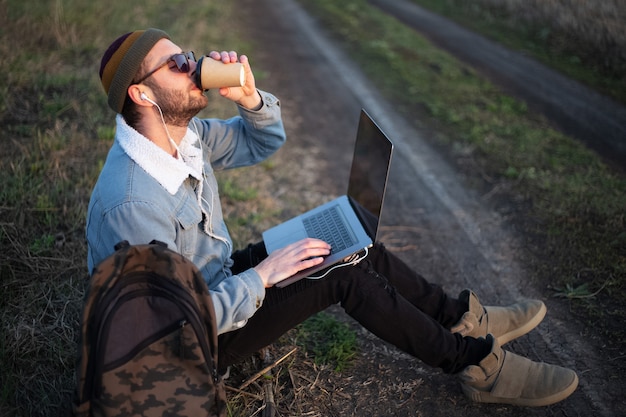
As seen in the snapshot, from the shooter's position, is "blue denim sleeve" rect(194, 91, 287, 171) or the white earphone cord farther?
"blue denim sleeve" rect(194, 91, 287, 171)

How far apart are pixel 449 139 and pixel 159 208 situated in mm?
4450

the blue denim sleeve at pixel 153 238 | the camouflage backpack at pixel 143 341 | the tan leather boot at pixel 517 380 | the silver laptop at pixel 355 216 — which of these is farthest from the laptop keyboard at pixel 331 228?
the camouflage backpack at pixel 143 341

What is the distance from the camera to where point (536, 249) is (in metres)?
4.14

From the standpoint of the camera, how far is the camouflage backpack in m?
1.90

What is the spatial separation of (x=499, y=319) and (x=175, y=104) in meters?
2.03

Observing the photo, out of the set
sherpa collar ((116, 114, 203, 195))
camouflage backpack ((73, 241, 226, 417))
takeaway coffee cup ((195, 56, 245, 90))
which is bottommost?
camouflage backpack ((73, 241, 226, 417))

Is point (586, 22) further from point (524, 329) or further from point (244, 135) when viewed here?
point (244, 135)

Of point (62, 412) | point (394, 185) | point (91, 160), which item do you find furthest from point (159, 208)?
point (394, 185)

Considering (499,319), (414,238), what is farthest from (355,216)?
(414,238)

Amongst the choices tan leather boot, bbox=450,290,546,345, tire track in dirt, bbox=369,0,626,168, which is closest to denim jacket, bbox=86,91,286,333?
tan leather boot, bbox=450,290,546,345

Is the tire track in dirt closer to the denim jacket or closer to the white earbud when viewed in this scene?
the denim jacket

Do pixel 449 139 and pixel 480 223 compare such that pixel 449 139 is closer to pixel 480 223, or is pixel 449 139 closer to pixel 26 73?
pixel 480 223

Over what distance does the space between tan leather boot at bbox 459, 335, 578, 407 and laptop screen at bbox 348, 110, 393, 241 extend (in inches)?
31.6

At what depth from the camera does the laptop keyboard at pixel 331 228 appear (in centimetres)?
284
